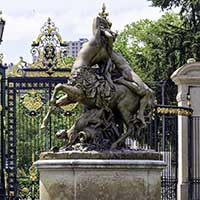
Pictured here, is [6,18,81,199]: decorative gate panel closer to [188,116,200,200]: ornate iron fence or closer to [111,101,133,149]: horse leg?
[188,116,200,200]: ornate iron fence

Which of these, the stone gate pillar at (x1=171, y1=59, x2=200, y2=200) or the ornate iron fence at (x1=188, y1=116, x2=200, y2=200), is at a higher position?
the stone gate pillar at (x1=171, y1=59, x2=200, y2=200)

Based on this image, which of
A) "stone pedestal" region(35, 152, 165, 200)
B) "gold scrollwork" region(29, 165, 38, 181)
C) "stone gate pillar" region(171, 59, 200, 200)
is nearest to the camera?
"stone pedestal" region(35, 152, 165, 200)

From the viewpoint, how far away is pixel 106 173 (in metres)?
9.50

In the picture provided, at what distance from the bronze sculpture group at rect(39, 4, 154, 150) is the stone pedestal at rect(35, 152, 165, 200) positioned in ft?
1.22

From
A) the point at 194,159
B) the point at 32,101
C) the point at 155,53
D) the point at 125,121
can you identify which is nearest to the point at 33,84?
the point at 32,101

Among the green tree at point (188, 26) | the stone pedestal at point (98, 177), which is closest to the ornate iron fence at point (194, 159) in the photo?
the green tree at point (188, 26)

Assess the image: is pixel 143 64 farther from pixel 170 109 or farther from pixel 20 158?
pixel 170 109

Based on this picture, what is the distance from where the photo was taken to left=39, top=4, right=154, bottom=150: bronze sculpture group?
32.9 ft

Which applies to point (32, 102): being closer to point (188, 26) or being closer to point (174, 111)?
point (174, 111)

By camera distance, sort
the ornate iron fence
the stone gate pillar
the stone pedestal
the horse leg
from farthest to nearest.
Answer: the stone gate pillar → the ornate iron fence → the horse leg → the stone pedestal

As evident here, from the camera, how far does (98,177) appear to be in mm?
9484

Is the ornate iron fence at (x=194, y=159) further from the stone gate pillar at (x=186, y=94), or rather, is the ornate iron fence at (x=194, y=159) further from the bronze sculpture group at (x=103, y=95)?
the bronze sculpture group at (x=103, y=95)

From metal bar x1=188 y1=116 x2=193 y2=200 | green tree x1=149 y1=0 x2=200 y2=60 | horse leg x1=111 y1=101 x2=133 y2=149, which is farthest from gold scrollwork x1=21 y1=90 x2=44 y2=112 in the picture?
green tree x1=149 y1=0 x2=200 y2=60

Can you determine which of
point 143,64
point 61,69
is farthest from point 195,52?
point 61,69
